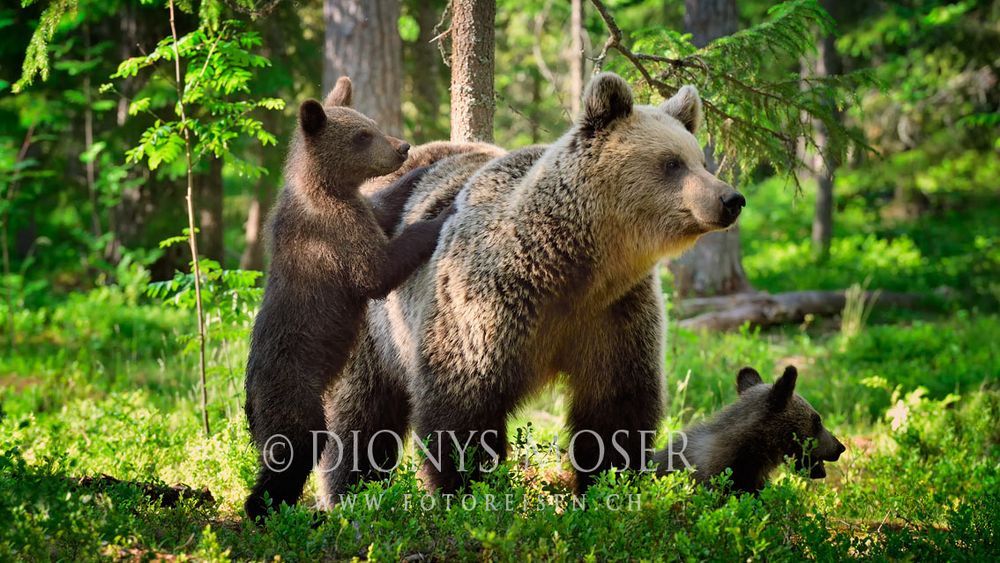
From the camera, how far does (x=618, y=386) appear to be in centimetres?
501

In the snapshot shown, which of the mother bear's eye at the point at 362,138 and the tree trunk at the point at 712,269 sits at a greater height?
the mother bear's eye at the point at 362,138

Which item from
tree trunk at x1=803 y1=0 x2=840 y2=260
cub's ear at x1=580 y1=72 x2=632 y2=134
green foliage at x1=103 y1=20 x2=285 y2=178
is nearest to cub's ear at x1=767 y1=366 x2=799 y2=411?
cub's ear at x1=580 y1=72 x2=632 y2=134

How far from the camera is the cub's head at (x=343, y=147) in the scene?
5.30 metres

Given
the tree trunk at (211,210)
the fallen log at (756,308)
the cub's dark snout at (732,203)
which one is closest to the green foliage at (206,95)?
the cub's dark snout at (732,203)

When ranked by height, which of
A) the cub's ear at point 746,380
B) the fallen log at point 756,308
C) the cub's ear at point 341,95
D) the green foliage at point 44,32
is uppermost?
the green foliage at point 44,32

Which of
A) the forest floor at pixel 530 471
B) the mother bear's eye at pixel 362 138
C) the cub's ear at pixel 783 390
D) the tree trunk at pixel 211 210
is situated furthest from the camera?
the tree trunk at pixel 211 210

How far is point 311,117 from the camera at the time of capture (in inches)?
209

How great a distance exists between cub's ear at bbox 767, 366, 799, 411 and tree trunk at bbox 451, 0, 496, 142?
9.22 ft

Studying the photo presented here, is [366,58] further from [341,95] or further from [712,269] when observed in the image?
[712,269]

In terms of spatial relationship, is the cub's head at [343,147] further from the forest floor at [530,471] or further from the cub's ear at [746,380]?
the cub's ear at [746,380]

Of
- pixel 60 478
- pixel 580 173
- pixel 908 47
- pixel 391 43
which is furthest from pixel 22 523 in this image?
pixel 908 47

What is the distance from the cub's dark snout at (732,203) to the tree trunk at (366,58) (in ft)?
19.7

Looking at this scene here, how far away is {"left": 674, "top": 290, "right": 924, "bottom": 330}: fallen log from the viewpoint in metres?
12.8

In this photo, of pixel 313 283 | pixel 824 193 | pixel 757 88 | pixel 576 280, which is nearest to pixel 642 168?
pixel 576 280
